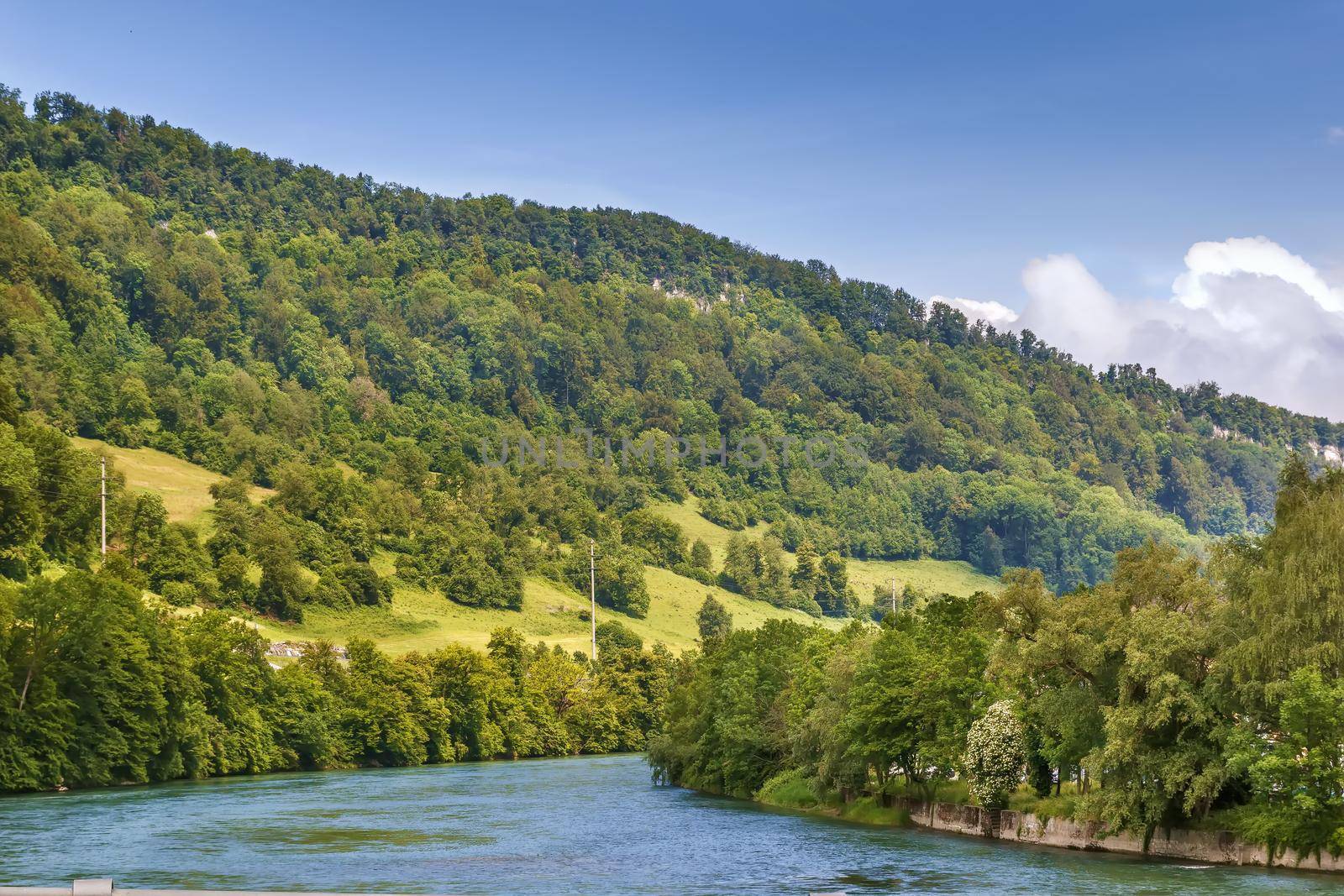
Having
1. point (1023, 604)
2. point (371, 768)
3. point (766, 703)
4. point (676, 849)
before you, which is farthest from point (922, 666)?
point (371, 768)

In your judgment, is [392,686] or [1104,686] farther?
[392,686]

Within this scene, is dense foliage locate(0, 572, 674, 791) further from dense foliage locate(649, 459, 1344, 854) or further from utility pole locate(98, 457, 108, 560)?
dense foliage locate(649, 459, 1344, 854)

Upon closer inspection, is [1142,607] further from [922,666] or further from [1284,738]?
[922,666]

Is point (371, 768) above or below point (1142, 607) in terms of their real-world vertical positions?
below

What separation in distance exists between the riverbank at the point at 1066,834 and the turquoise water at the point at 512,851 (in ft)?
3.89

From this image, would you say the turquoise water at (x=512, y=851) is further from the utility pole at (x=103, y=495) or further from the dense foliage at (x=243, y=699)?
the utility pole at (x=103, y=495)

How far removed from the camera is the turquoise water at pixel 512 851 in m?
57.5

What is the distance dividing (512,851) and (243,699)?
218ft

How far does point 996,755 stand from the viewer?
237 feet

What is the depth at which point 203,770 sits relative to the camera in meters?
122

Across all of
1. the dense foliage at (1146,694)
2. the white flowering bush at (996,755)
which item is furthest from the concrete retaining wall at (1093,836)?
the white flowering bush at (996,755)

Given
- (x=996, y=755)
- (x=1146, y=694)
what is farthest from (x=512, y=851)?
(x=1146, y=694)

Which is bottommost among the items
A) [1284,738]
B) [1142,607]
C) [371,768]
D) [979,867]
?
[371,768]

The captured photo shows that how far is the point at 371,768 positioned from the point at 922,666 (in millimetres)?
77123
